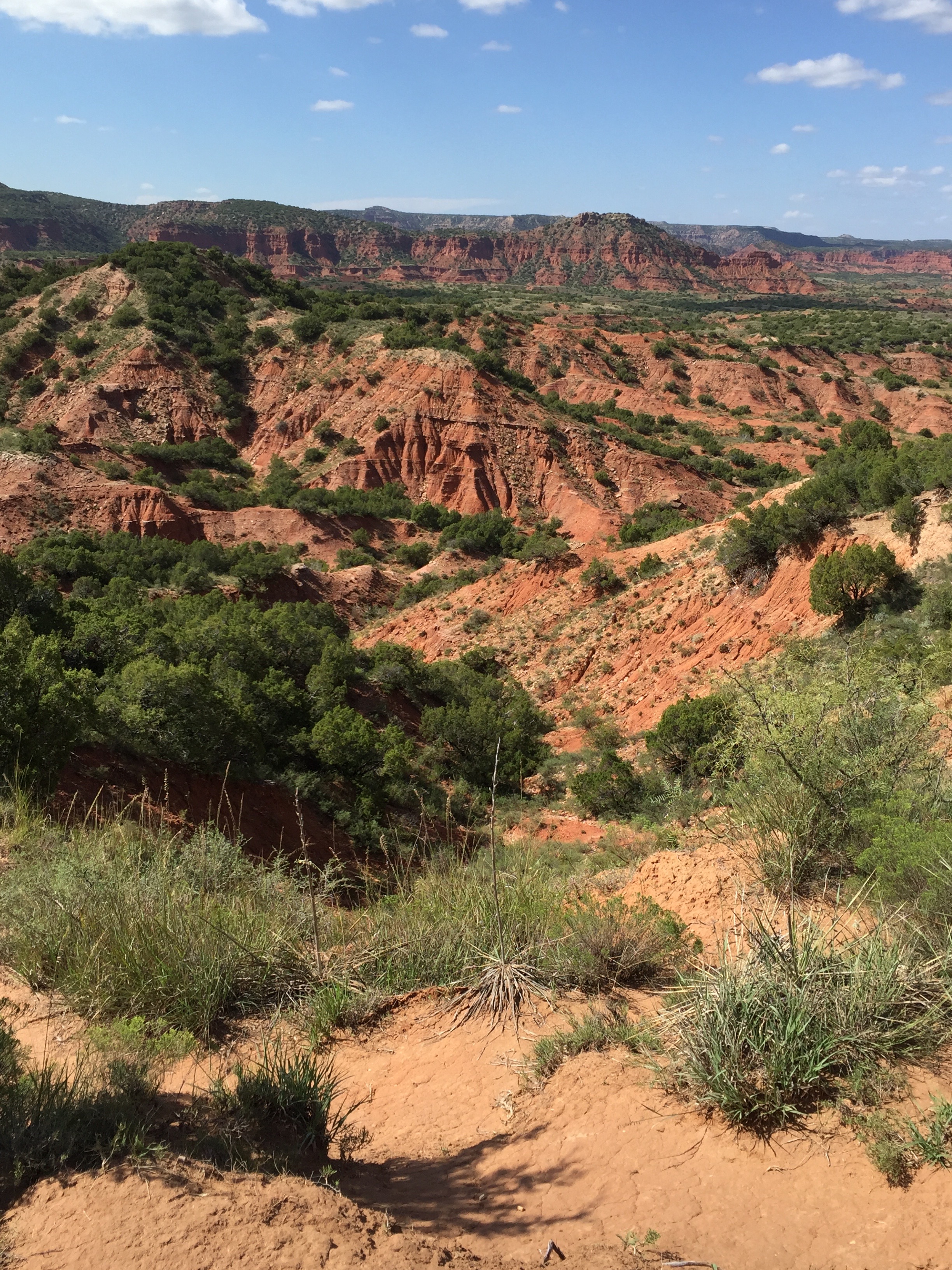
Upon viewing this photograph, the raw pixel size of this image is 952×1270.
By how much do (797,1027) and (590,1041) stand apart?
4.19ft

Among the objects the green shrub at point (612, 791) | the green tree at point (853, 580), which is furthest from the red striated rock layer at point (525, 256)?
the green shrub at point (612, 791)

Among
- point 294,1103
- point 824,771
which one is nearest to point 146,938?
point 294,1103

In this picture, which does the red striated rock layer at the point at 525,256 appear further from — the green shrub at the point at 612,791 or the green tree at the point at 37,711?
the green tree at the point at 37,711

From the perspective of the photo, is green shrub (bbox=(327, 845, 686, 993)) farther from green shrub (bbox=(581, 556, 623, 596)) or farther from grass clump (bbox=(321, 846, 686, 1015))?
green shrub (bbox=(581, 556, 623, 596))

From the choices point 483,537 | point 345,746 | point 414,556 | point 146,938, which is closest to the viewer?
point 146,938

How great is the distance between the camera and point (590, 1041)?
4.83 m

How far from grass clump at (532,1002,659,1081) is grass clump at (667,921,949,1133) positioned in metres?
0.23

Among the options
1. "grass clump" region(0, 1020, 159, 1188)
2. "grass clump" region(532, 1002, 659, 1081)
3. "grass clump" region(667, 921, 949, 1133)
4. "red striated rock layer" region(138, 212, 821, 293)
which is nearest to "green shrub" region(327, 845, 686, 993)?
"grass clump" region(532, 1002, 659, 1081)

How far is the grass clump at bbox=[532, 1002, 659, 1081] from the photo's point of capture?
4691mm

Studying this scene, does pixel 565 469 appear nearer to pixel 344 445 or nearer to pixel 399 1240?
pixel 344 445

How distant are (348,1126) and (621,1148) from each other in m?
1.42

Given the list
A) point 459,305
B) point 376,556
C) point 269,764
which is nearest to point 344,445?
point 376,556

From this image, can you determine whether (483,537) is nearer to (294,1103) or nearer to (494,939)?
(494,939)

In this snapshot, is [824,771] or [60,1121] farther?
[824,771]
